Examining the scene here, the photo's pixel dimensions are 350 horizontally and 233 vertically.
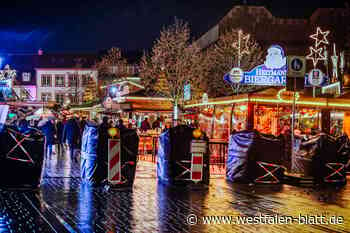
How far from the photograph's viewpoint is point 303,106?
79.5 feet

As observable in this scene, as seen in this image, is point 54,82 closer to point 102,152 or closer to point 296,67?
point 296,67

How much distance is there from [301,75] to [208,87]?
38.2m

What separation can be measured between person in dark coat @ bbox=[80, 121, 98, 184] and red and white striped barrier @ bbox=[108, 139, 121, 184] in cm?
33

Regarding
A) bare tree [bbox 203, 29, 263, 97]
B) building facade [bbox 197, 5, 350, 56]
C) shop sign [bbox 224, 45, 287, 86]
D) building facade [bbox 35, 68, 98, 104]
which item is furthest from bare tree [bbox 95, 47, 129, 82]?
shop sign [bbox 224, 45, 287, 86]

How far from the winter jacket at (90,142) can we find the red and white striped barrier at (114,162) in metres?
0.35

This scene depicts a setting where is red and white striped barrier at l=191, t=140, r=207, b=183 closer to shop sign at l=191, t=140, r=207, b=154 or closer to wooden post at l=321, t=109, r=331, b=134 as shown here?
shop sign at l=191, t=140, r=207, b=154

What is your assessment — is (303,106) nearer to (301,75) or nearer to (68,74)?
(301,75)

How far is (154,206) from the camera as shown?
1003cm

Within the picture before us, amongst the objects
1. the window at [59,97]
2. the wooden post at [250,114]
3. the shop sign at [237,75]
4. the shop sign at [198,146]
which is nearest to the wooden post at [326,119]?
the wooden post at [250,114]

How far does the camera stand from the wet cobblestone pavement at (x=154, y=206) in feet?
Result: 26.8

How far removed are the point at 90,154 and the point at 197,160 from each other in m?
2.41

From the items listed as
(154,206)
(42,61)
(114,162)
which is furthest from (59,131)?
(42,61)

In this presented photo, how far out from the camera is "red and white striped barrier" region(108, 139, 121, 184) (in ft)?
39.9

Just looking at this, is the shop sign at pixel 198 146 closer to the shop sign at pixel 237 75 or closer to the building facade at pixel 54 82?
the shop sign at pixel 237 75
